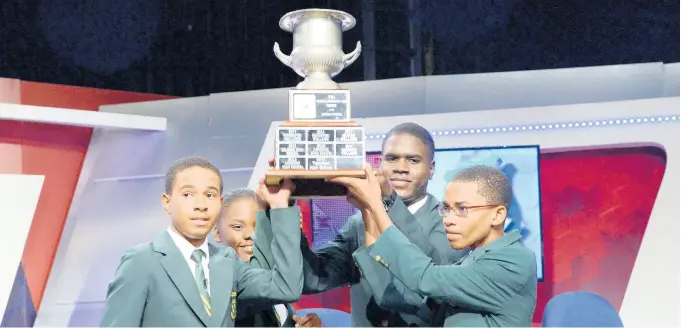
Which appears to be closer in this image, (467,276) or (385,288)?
(467,276)

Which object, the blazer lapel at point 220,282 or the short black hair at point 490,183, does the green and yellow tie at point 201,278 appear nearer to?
the blazer lapel at point 220,282

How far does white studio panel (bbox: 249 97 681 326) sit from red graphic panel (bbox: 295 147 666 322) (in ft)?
0.39

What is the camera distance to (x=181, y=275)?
232 centimetres

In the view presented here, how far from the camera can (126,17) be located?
6574mm

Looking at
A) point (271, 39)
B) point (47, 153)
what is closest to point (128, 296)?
point (271, 39)

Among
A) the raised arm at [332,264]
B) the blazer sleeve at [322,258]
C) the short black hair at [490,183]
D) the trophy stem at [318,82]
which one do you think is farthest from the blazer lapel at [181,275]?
the short black hair at [490,183]

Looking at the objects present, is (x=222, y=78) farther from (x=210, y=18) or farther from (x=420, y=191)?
(x=420, y=191)

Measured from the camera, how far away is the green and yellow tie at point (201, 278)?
92.6 inches

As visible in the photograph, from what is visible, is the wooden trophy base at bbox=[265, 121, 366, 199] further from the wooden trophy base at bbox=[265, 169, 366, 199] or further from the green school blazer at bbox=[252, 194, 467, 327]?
the green school blazer at bbox=[252, 194, 467, 327]

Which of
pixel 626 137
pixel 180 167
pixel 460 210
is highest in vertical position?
pixel 626 137

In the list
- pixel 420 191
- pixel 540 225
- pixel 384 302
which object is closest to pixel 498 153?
pixel 540 225

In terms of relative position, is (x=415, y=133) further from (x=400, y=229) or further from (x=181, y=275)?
(x=181, y=275)

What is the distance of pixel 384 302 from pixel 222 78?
166 inches

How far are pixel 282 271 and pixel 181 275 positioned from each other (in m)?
0.32
